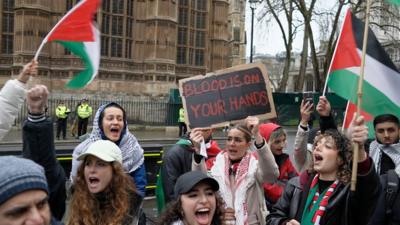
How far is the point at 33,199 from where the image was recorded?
6.15 ft

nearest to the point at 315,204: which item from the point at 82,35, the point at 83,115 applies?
the point at 82,35

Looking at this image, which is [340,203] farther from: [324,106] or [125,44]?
[125,44]

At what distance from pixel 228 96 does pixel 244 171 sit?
36.3 inches

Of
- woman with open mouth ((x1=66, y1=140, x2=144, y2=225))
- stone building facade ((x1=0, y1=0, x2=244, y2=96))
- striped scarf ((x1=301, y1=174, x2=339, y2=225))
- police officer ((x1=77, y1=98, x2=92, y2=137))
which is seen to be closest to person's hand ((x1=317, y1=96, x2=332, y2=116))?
striped scarf ((x1=301, y1=174, x2=339, y2=225))

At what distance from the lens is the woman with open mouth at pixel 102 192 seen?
3.01 meters

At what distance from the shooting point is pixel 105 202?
123 inches

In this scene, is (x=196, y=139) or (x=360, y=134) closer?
(x=360, y=134)

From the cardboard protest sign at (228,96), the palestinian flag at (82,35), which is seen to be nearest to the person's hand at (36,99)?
the palestinian flag at (82,35)

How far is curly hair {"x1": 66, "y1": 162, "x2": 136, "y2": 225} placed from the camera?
299 cm

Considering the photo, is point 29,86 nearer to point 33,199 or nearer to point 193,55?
point 33,199

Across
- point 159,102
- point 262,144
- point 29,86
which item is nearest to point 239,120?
point 262,144

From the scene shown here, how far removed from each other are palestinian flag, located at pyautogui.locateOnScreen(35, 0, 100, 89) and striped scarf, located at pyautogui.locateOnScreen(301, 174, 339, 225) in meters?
2.00

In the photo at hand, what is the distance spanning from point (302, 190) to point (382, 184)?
22.6 inches

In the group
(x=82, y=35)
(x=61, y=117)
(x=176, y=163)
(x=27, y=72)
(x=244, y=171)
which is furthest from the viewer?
(x=61, y=117)
